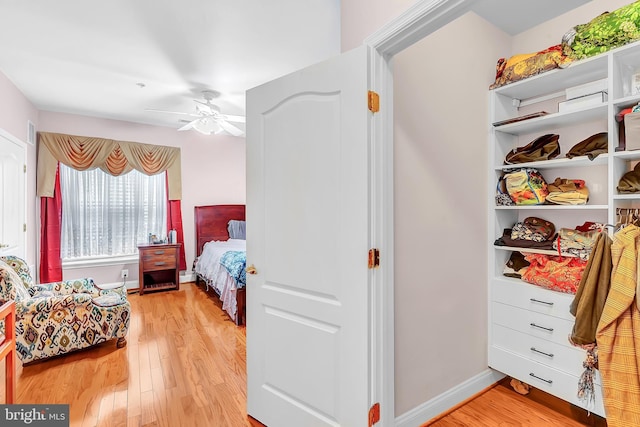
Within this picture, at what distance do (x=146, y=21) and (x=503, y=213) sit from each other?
115 inches

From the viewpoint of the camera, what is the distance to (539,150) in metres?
2.09

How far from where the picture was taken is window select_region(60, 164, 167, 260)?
14.8 ft

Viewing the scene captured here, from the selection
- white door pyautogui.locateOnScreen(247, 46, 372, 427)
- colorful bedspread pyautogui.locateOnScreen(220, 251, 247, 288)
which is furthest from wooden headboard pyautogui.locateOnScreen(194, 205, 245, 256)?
white door pyautogui.locateOnScreen(247, 46, 372, 427)

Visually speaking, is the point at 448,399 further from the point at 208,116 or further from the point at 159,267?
the point at 159,267

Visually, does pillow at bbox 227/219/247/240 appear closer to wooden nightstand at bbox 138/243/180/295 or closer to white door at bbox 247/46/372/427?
wooden nightstand at bbox 138/243/180/295

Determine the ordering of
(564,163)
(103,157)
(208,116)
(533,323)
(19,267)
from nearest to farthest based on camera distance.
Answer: (564,163)
(533,323)
(19,267)
(208,116)
(103,157)

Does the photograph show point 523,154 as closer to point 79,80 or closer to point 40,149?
point 79,80

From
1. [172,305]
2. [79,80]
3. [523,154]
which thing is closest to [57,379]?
[172,305]

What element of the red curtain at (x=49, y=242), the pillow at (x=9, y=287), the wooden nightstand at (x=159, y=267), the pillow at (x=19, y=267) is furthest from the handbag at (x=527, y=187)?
the red curtain at (x=49, y=242)

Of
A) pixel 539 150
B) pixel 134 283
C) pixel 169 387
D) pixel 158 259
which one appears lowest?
pixel 169 387

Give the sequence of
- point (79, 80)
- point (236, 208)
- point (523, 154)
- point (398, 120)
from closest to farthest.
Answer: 1. point (398, 120)
2. point (523, 154)
3. point (79, 80)
4. point (236, 208)

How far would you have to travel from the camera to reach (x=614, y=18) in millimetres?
1669

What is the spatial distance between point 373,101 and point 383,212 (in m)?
0.51

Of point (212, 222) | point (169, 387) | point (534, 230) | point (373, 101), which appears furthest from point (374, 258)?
point (212, 222)
